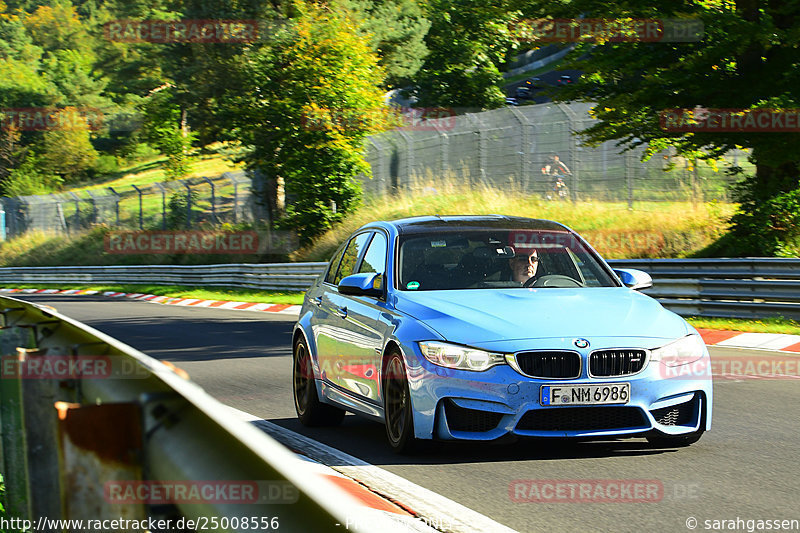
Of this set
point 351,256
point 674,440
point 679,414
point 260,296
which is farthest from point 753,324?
point 260,296

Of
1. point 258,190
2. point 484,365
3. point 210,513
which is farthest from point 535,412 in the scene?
point 258,190

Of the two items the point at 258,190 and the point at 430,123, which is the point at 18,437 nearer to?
the point at 430,123

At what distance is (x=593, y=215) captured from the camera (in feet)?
85.4

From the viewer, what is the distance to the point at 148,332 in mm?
18484

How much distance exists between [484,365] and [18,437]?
2.97m

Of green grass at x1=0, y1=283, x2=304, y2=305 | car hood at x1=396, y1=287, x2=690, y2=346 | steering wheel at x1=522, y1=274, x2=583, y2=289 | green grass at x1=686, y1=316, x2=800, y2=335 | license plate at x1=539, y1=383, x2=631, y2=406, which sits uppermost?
steering wheel at x1=522, y1=274, x2=583, y2=289

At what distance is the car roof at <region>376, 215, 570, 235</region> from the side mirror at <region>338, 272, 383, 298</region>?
22.8 inches

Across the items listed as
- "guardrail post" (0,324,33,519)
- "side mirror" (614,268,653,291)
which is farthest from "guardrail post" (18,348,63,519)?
"side mirror" (614,268,653,291)

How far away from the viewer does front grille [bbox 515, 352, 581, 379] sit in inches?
250

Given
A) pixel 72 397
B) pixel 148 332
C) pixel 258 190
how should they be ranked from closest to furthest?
1. pixel 72 397
2. pixel 148 332
3. pixel 258 190

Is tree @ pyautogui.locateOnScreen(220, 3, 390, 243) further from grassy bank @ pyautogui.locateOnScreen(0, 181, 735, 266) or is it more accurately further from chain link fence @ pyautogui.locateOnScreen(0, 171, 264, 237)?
chain link fence @ pyautogui.locateOnScreen(0, 171, 264, 237)

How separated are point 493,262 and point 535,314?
1.13 metres

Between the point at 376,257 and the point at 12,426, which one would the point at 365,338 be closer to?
the point at 376,257

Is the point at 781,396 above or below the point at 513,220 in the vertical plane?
below
